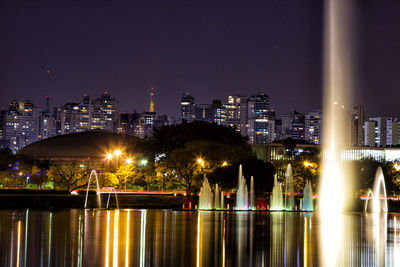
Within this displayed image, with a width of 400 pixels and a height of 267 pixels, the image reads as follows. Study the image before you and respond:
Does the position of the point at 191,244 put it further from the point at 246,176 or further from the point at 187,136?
the point at 187,136

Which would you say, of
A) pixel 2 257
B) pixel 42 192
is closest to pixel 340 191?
pixel 42 192

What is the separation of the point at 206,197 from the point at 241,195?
10.8 feet

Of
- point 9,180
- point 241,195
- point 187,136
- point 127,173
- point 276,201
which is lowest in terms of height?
point 276,201

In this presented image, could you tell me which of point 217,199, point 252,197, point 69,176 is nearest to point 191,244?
point 217,199

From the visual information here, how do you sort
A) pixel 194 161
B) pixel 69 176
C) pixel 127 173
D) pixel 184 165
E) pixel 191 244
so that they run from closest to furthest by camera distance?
1. pixel 191 244
2. pixel 194 161
3. pixel 184 165
4. pixel 69 176
5. pixel 127 173

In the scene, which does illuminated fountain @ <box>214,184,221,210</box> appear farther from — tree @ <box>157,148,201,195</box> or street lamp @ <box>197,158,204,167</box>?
tree @ <box>157,148,201,195</box>

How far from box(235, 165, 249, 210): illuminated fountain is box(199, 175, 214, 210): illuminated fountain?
2.40 m

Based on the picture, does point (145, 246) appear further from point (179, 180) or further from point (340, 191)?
point (340, 191)

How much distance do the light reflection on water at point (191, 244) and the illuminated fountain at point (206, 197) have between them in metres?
25.3

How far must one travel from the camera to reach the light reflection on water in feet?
74.0

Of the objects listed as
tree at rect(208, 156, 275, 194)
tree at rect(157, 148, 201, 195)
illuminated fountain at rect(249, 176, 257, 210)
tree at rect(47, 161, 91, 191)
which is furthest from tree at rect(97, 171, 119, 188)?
illuminated fountain at rect(249, 176, 257, 210)

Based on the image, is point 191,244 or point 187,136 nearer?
point 191,244

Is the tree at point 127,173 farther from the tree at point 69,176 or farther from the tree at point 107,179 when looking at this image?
the tree at point 69,176

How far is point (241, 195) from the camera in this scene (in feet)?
220
